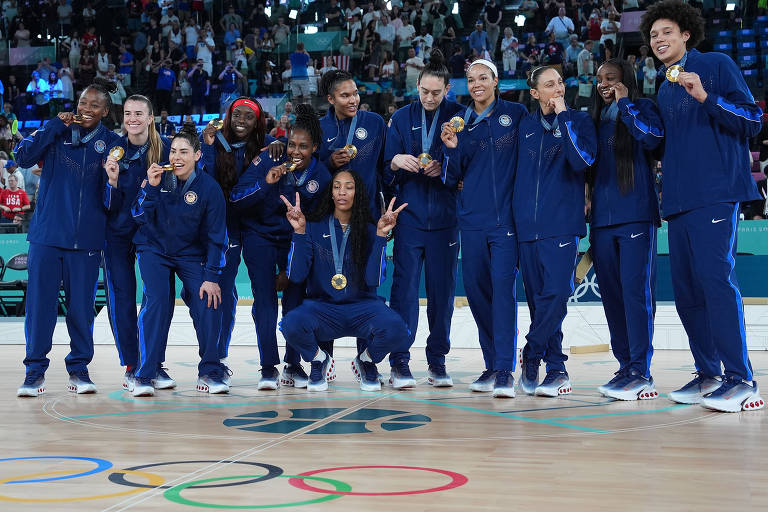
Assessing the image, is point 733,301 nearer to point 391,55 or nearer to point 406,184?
point 406,184

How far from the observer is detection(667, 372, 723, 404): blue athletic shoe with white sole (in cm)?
488

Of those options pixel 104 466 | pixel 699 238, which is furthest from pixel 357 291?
pixel 104 466

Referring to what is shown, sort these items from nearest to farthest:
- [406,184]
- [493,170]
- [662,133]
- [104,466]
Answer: [104,466] → [662,133] → [493,170] → [406,184]

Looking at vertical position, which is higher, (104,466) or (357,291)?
(357,291)

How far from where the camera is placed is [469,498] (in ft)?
9.08

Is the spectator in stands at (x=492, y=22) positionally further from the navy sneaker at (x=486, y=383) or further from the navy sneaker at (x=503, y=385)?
the navy sneaker at (x=503, y=385)

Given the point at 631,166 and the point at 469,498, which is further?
the point at 631,166

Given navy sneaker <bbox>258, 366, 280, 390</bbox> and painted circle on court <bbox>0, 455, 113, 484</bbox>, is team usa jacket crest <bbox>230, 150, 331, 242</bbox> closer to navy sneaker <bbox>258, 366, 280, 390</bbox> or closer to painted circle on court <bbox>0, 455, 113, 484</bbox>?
navy sneaker <bbox>258, 366, 280, 390</bbox>

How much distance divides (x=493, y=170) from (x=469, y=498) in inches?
120

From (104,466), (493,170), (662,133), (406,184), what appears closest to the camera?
(104,466)

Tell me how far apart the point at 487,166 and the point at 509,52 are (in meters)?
10.8

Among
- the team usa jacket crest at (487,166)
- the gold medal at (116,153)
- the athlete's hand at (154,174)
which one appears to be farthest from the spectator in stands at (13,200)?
the team usa jacket crest at (487,166)

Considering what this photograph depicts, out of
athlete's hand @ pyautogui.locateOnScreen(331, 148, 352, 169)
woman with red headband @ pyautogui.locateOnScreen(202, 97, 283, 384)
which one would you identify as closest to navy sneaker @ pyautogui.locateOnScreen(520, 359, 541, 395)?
athlete's hand @ pyautogui.locateOnScreen(331, 148, 352, 169)

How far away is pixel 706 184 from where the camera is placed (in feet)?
15.0
